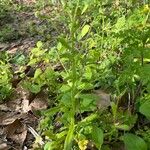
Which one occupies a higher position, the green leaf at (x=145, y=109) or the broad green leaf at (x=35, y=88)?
the green leaf at (x=145, y=109)

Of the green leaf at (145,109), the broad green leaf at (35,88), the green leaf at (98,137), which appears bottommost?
the broad green leaf at (35,88)

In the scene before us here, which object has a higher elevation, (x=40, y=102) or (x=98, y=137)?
(x=98, y=137)

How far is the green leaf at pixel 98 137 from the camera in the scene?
2.26m

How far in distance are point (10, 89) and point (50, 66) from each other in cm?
42

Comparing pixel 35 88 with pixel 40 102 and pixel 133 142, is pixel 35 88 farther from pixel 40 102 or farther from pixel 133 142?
pixel 133 142

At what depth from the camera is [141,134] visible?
2.50m

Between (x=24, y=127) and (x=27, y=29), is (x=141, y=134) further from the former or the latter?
(x=27, y=29)

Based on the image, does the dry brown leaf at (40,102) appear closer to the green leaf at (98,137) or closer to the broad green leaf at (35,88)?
the broad green leaf at (35,88)

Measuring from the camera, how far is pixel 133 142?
2.38 metres

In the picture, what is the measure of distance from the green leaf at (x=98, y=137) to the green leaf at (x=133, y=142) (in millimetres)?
186

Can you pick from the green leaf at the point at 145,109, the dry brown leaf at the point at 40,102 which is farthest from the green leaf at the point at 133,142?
the dry brown leaf at the point at 40,102

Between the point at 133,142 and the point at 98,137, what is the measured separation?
0.77 ft

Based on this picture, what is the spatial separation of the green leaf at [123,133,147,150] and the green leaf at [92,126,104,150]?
19 centimetres

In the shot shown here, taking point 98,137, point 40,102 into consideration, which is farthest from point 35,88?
point 98,137
